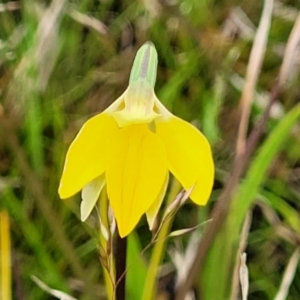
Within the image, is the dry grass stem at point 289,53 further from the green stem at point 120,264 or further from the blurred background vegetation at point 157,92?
the green stem at point 120,264

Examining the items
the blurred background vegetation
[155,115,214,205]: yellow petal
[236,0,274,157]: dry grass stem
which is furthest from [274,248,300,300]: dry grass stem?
[155,115,214,205]: yellow petal

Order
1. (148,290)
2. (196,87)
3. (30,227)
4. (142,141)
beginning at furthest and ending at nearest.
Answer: (196,87) < (30,227) < (148,290) < (142,141)

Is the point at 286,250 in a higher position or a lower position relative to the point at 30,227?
lower

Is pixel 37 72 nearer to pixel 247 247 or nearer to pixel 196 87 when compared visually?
pixel 196 87

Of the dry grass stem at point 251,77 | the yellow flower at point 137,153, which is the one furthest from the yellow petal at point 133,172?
the dry grass stem at point 251,77

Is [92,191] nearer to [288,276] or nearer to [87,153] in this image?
[87,153]

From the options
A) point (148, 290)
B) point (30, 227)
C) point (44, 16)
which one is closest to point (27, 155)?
point (30, 227)

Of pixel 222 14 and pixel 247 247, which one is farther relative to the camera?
pixel 222 14
